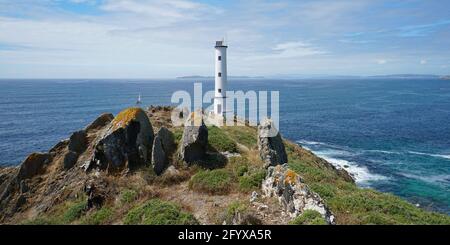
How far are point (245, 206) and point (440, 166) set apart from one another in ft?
149

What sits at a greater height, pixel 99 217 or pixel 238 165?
pixel 238 165

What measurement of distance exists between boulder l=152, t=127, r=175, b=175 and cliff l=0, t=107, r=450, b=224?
0.20 feet

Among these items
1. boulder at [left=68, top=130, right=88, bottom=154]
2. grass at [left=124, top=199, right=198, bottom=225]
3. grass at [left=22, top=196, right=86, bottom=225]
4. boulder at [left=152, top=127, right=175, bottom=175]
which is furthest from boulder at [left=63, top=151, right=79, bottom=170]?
grass at [left=124, top=199, right=198, bottom=225]

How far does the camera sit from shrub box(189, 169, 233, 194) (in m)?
19.8

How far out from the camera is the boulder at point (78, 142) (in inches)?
1027

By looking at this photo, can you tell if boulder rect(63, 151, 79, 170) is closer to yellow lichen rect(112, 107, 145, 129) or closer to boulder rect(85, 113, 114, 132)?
boulder rect(85, 113, 114, 132)

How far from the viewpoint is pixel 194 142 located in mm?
22844

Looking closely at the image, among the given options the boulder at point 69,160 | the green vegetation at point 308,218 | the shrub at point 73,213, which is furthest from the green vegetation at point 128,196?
the green vegetation at point 308,218

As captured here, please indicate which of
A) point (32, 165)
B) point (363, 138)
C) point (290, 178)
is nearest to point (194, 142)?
point (290, 178)

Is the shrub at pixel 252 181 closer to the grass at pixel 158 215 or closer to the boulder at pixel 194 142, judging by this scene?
the grass at pixel 158 215

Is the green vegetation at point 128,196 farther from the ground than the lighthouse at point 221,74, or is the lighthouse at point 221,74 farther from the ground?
the lighthouse at point 221,74

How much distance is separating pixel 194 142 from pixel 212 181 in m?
3.44

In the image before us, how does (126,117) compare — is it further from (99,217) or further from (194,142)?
(99,217)

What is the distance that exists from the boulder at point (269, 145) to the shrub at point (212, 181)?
2.64 metres
